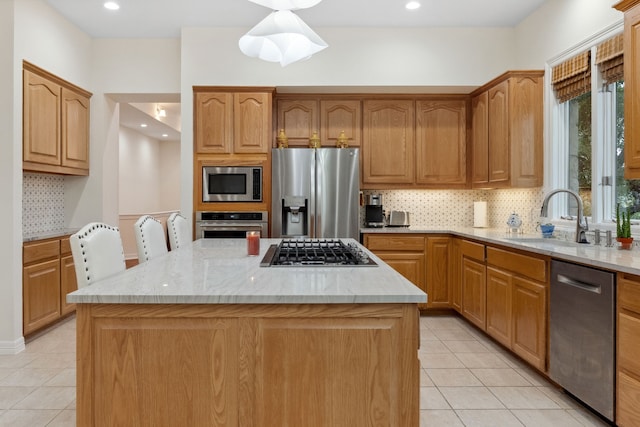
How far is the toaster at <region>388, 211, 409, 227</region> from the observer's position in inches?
188

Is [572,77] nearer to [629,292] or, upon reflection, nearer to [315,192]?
[629,292]

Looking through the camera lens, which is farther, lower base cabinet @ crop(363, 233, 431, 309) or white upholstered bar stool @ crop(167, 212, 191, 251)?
lower base cabinet @ crop(363, 233, 431, 309)

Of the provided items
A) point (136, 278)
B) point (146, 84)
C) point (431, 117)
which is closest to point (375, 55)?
point (431, 117)

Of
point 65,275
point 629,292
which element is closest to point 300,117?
point 65,275

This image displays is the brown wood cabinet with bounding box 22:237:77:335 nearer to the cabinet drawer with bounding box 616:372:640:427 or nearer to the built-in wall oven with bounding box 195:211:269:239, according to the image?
the built-in wall oven with bounding box 195:211:269:239

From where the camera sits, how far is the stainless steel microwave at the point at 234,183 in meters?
4.28

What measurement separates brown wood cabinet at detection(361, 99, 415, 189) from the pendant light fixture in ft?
7.37

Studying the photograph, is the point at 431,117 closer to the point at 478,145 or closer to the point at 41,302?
the point at 478,145

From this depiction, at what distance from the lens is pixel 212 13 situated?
403 cm

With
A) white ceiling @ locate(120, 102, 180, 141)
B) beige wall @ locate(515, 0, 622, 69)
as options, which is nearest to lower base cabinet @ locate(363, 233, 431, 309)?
beige wall @ locate(515, 0, 622, 69)

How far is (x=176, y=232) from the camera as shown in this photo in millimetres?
2990

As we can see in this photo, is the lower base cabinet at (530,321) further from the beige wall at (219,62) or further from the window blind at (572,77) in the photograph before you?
the beige wall at (219,62)

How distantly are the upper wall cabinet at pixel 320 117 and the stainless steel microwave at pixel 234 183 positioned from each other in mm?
644

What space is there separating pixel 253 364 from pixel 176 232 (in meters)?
1.82
